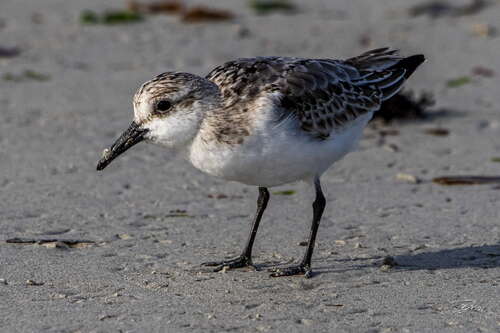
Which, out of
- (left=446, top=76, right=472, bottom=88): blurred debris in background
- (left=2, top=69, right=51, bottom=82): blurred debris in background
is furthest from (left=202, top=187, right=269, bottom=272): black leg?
(left=446, top=76, right=472, bottom=88): blurred debris in background

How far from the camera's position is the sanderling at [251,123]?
6.10 m

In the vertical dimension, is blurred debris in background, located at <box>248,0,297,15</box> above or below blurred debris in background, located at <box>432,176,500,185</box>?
below

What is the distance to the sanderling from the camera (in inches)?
240

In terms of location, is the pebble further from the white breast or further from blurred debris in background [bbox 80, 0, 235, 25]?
blurred debris in background [bbox 80, 0, 235, 25]

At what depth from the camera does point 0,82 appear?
1080 centimetres

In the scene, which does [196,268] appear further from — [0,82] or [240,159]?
[0,82]

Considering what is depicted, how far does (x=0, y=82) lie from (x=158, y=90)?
5.17 m

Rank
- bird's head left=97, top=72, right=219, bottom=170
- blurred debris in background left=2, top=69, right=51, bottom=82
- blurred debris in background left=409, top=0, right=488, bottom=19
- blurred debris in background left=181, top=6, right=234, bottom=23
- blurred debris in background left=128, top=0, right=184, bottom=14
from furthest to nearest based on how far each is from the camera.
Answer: blurred debris in background left=409, top=0, right=488, bottom=19 < blurred debris in background left=128, top=0, right=184, bottom=14 < blurred debris in background left=181, top=6, right=234, bottom=23 < blurred debris in background left=2, top=69, right=51, bottom=82 < bird's head left=97, top=72, right=219, bottom=170

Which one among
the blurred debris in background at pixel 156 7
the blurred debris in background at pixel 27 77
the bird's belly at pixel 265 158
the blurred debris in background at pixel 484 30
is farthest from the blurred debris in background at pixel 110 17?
the bird's belly at pixel 265 158

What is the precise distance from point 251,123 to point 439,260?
176 centimetres

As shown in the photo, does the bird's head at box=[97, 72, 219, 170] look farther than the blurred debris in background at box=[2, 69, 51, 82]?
No

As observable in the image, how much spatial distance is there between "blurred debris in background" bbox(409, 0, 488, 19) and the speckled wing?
6582 mm

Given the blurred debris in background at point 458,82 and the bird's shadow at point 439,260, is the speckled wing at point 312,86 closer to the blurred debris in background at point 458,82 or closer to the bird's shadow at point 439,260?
the bird's shadow at point 439,260

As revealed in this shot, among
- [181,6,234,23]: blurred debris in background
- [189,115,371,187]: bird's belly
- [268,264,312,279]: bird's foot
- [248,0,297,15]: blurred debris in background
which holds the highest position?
[189,115,371,187]: bird's belly
